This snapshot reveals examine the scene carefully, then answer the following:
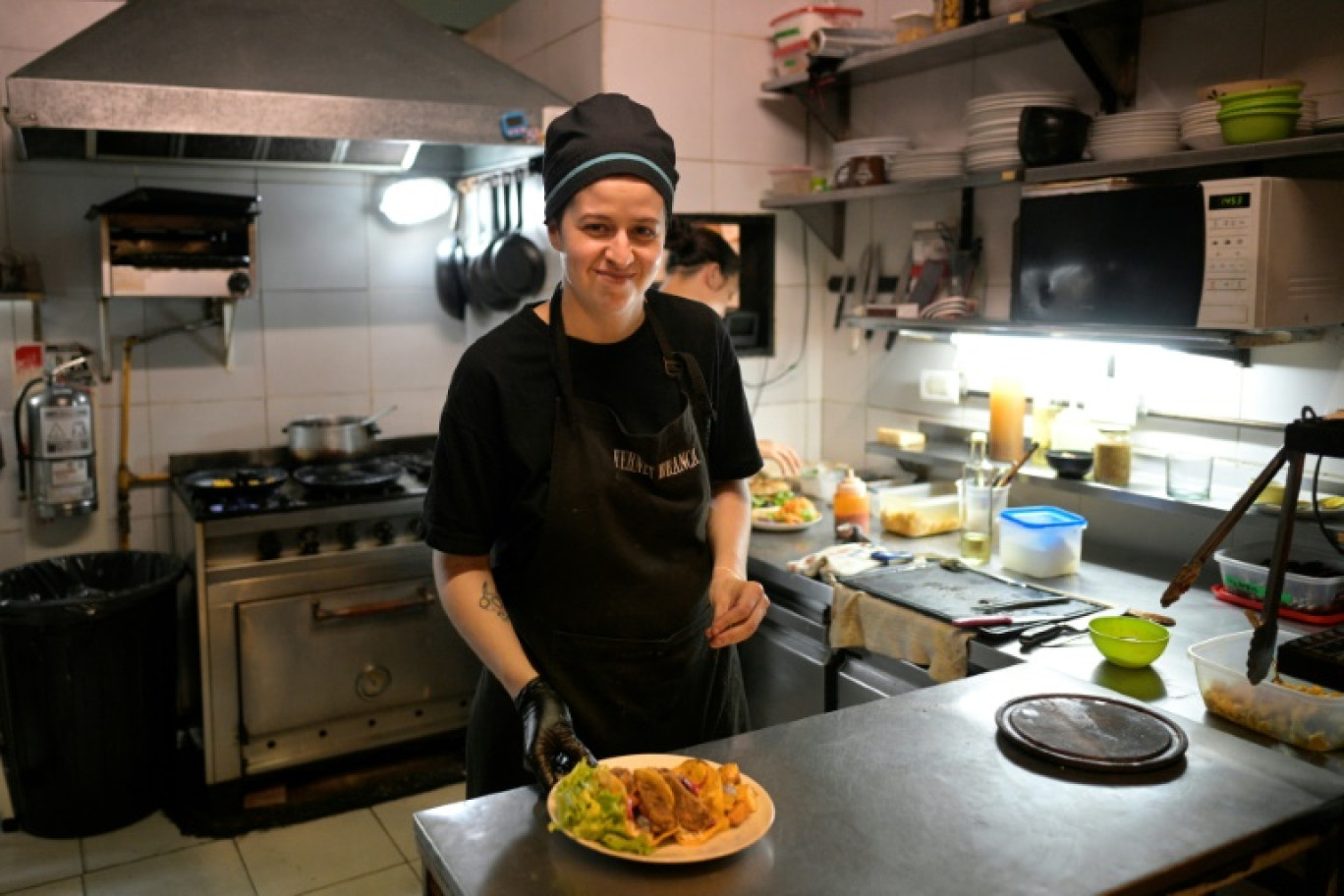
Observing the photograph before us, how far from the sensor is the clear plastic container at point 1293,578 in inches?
82.5

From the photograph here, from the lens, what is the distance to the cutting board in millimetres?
2248

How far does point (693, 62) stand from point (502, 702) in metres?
2.31

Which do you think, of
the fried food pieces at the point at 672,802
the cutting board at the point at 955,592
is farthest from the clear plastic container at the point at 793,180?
the fried food pieces at the point at 672,802

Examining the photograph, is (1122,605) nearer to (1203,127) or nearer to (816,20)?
(1203,127)

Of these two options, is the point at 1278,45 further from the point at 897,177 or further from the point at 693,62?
the point at 693,62

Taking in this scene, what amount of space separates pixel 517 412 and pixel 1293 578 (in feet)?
4.98

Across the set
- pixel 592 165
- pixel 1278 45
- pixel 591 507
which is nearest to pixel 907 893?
pixel 591 507

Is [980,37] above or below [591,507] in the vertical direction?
above

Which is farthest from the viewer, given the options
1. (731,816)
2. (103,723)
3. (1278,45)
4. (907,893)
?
(103,723)

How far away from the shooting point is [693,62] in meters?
3.43

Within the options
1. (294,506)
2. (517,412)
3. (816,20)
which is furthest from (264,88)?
(517,412)

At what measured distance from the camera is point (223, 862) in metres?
2.93

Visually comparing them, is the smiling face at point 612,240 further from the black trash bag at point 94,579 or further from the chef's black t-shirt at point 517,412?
the black trash bag at point 94,579

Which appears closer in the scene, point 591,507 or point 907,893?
point 907,893
